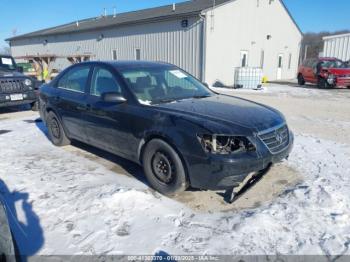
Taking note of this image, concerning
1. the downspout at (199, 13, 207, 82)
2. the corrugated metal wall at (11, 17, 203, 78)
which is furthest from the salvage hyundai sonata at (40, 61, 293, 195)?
the corrugated metal wall at (11, 17, 203, 78)

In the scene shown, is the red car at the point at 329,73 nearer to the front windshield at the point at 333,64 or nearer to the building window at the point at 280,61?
the front windshield at the point at 333,64

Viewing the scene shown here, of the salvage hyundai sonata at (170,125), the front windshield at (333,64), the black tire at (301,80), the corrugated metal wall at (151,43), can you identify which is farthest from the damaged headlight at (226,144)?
the black tire at (301,80)

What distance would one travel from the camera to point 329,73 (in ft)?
55.3

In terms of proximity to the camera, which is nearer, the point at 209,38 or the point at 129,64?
the point at 129,64

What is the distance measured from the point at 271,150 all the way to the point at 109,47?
70.3ft

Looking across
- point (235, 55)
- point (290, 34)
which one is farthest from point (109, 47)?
point (290, 34)

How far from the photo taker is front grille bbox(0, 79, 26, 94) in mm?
8578

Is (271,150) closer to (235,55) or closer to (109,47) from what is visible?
(235,55)

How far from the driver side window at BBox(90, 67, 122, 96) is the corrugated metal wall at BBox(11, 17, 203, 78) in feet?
43.3

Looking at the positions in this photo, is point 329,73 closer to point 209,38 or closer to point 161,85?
point 209,38

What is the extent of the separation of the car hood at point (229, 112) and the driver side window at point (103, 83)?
851 millimetres

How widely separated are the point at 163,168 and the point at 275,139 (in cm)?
136

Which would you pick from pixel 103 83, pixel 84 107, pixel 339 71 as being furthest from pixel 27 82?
pixel 339 71

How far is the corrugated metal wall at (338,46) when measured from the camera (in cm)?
2403
